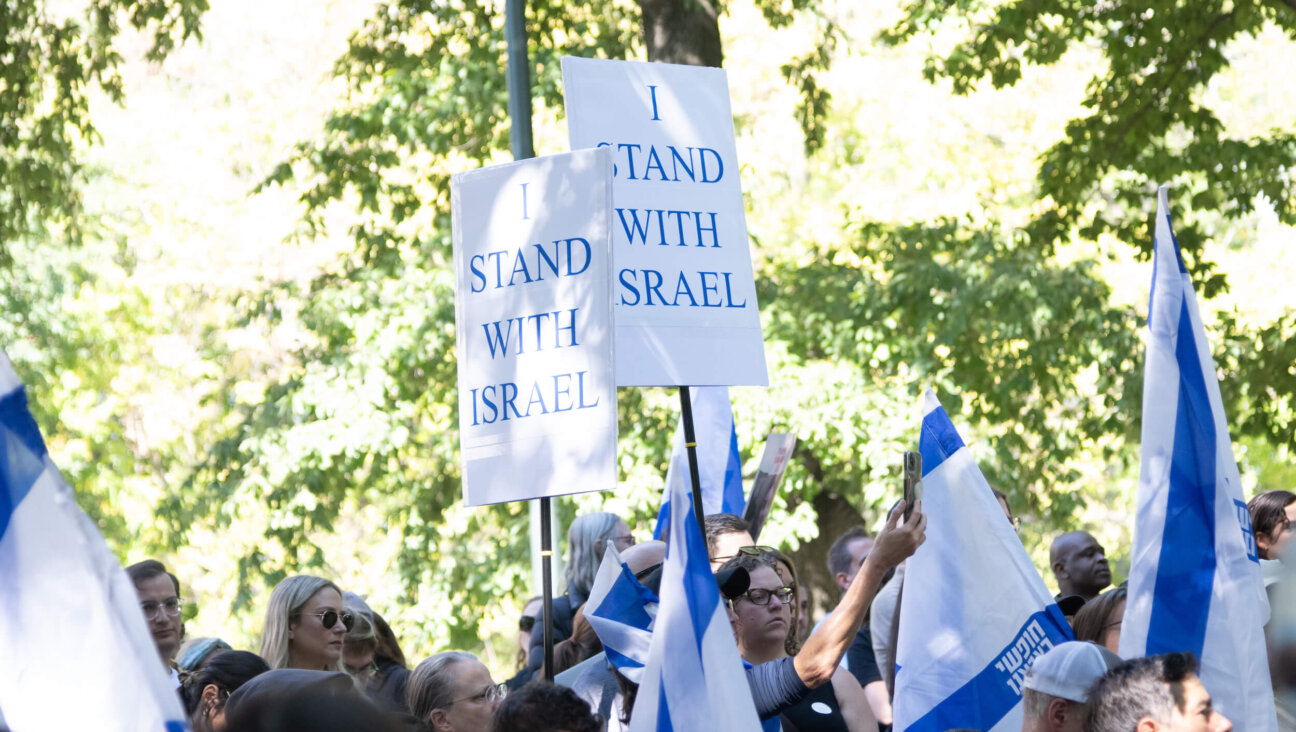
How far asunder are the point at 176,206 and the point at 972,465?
66.9 feet

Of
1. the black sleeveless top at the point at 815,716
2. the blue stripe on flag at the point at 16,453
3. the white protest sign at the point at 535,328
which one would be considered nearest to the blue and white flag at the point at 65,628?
the blue stripe on flag at the point at 16,453

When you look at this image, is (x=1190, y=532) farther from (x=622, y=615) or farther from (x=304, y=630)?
(x=304, y=630)

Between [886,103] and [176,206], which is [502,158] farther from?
[176,206]

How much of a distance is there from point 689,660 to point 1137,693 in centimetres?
104

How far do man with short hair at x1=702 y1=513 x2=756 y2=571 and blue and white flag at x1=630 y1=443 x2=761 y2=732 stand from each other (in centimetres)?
123

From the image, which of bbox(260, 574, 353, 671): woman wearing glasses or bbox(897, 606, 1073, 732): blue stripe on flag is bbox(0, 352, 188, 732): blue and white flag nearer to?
bbox(260, 574, 353, 671): woman wearing glasses

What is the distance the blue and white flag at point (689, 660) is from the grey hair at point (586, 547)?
241cm

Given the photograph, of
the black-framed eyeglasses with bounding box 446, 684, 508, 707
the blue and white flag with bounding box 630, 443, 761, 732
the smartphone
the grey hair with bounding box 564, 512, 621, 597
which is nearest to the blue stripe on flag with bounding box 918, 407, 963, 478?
the smartphone

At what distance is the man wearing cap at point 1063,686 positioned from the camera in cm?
358

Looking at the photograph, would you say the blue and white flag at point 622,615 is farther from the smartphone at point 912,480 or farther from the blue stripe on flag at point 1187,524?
the blue stripe on flag at point 1187,524

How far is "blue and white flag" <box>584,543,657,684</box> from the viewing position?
414 cm

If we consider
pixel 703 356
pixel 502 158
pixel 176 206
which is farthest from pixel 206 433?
pixel 703 356

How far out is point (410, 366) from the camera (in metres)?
12.8

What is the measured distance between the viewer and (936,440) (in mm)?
→ 4703
